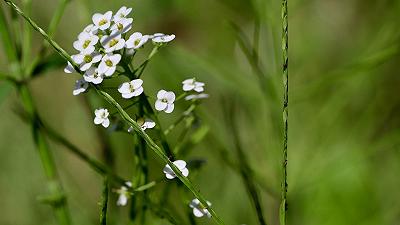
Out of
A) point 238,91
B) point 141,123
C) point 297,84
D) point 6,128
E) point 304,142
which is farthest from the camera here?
point 6,128

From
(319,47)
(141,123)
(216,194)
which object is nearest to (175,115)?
(216,194)

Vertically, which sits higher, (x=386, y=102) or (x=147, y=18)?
(x=147, y=18)

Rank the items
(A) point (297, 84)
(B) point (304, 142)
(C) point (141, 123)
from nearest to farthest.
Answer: (C) point (141, 123), (B) point (304, 142), (A) point (297, 84)

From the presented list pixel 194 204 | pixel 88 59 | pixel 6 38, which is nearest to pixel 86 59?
pixel 88 59

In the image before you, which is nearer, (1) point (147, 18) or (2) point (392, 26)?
(2) point (392, 26)

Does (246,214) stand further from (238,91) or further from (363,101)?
(363,101)

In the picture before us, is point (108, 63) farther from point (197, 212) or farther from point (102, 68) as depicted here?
point (197, 212)
